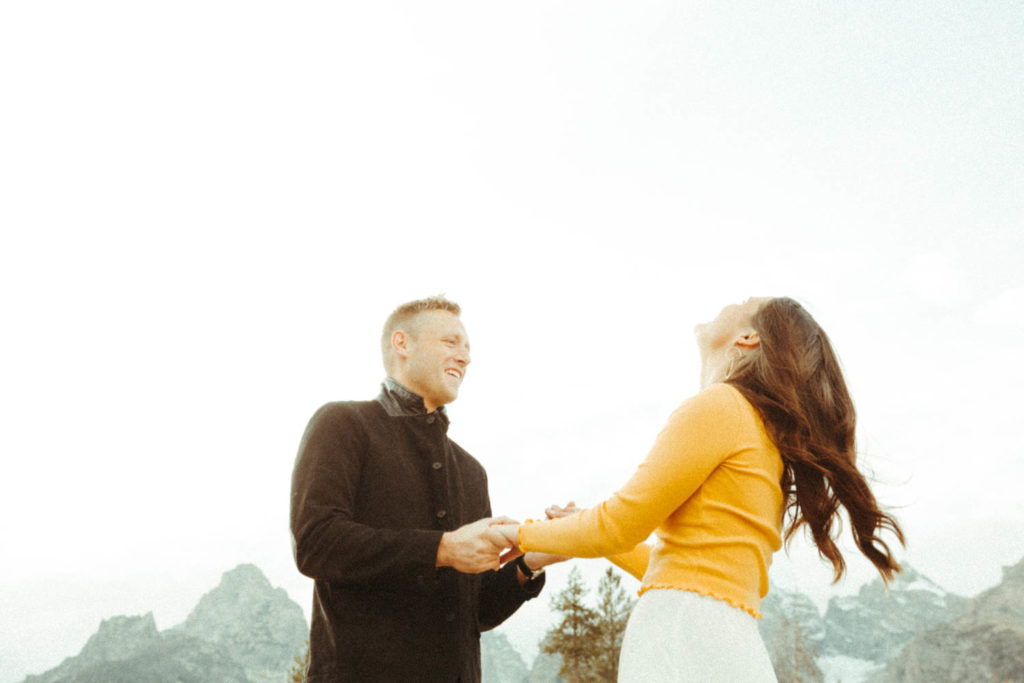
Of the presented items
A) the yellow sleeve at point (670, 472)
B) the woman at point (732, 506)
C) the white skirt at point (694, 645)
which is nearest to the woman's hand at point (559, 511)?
the woman at point (732, 506)

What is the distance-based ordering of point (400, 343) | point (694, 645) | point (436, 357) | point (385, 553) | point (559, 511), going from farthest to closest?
1. point (400, 343)
2. point (436, 357)
3. point (559, 511)
4. point (385, 553)
5. point (694, 645)

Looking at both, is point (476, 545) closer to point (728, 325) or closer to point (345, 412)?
point (345, 412)

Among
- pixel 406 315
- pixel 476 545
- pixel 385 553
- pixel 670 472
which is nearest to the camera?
pixel 670 472

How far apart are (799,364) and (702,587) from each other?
3.74ft

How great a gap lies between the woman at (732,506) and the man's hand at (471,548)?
19cm

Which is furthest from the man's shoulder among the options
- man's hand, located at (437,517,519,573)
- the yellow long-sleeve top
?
the yellow long-sleeve top

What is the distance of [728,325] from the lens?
12.7ft

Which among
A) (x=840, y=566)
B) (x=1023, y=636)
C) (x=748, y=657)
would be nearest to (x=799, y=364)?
(x=840, y=566)

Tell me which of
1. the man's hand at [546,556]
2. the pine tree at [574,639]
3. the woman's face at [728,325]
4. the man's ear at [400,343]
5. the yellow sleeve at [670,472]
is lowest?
the pine tree at [574,639]

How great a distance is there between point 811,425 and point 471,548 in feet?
5.68

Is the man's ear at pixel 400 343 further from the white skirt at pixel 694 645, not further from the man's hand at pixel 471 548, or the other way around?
the white skirt at pixel 694 645

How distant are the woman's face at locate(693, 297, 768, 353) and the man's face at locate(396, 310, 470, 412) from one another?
1636 millimetres

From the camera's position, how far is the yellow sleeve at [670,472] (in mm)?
3121

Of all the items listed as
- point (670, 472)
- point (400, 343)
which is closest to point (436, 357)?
point (400, 343)
